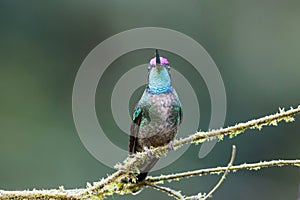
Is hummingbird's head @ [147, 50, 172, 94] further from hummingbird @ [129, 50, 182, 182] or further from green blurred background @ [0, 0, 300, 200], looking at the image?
green blurred background @ [0, 0, 300, 200]

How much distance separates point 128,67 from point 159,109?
333 inches

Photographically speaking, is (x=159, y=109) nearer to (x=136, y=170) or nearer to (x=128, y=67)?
(x=136, y=170)

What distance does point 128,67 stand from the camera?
11.3 m

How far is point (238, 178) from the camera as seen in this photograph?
9.92 m

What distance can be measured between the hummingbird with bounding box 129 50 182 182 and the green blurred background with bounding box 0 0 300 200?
22.3ft

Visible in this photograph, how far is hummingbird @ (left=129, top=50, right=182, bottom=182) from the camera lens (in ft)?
9.38

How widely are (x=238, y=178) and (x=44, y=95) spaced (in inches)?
157

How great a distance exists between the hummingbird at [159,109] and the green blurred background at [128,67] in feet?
22.3

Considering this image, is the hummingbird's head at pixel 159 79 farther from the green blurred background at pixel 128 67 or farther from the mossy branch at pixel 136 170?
the green blurred background at pixel 128 67

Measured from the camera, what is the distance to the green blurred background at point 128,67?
10.1m

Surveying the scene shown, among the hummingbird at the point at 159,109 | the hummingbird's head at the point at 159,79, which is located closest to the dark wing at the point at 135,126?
the hummingbird at the point at 159,109

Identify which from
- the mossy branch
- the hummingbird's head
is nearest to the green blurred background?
the hummingbird's head

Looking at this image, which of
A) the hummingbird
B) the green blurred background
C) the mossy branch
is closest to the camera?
the mossy branch

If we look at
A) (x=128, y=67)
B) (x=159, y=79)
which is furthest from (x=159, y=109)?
(x=128, y=67)
